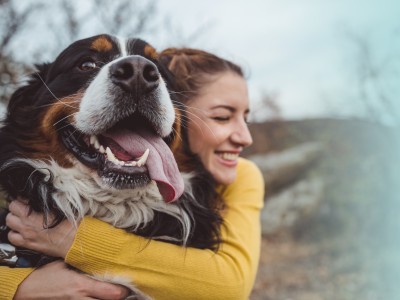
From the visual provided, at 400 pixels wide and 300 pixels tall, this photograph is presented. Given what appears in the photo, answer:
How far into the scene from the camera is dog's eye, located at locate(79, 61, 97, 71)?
2.18m

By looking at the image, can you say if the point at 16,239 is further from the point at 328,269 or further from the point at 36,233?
the point at 328,269

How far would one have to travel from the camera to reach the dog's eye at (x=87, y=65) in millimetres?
2176

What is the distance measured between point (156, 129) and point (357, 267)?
6.50 meters

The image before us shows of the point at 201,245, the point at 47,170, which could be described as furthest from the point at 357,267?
the point at 47,170

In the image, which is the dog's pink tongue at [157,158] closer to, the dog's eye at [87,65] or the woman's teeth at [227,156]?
the dog's eye at [87,65]

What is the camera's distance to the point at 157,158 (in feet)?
6.37

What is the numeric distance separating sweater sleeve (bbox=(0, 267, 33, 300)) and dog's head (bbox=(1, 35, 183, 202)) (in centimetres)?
50

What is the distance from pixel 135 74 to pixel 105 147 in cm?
36

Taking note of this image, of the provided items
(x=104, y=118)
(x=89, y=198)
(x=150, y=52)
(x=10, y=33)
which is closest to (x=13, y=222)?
(x=89, y=198)

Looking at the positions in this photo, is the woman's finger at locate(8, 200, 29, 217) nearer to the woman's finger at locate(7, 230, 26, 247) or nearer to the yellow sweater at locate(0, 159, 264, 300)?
the woman's finger at locate(7, 230, 26, 247)

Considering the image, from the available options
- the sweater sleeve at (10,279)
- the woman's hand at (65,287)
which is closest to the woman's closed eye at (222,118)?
the woman's hand at (65,287)

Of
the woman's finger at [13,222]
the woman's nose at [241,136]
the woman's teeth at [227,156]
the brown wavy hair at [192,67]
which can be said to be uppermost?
the brown wavy hair at [192,67]

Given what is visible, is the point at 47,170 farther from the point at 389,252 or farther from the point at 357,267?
the point at 389,252

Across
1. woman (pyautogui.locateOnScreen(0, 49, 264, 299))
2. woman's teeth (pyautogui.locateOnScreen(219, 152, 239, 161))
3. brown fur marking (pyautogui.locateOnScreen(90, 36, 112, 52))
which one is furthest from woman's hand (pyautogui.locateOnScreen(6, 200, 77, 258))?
woman's teeth (pyautogui.locateOnScreen(219, 152, 239, 161))
